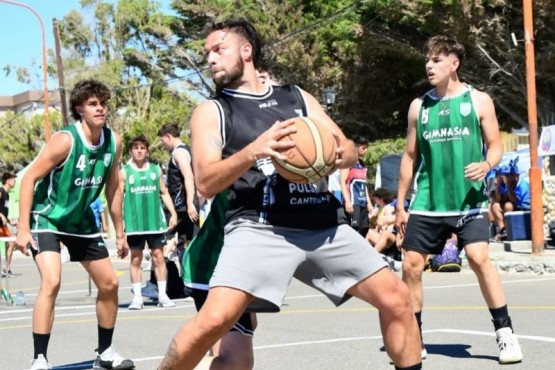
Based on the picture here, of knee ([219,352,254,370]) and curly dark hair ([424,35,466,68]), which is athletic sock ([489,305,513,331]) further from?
knee ([219,352,254,370])

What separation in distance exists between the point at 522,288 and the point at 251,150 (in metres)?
9.66

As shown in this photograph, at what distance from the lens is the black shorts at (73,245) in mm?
8195

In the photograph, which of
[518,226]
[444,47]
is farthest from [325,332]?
[518,226]

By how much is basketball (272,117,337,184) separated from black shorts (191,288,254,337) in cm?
76

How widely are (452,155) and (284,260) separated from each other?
303 centimetres

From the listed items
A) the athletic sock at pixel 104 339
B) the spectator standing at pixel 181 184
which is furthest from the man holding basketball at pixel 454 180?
the spectator standing at pixel 181 184

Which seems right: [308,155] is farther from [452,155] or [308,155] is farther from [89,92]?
[89,92]

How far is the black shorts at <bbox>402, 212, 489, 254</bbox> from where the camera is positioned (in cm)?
788

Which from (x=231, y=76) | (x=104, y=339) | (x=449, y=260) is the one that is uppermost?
(x=231, y=76)

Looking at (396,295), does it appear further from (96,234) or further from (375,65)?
(375,65)

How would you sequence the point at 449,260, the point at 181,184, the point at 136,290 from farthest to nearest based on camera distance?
the point at 449,260
the point at 136,290
the point at 181,184

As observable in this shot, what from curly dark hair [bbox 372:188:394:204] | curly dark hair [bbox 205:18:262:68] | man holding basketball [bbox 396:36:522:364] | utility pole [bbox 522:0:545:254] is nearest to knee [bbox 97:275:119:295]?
man holding basketball [bbox 396:36:522:364]

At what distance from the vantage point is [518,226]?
21.3m

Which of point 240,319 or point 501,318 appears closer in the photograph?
point 240,319
